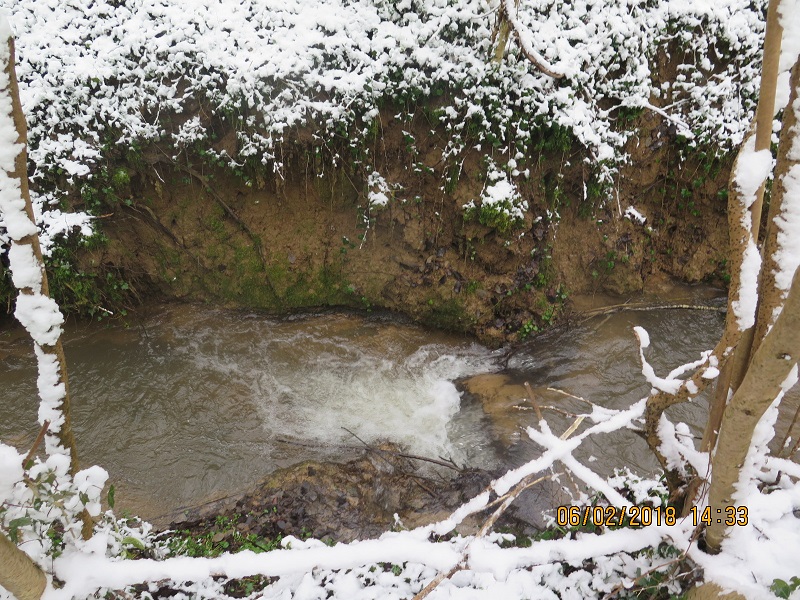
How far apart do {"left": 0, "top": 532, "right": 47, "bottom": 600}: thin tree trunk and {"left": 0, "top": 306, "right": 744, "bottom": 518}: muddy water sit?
2715 mm

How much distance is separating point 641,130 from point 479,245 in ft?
7.23

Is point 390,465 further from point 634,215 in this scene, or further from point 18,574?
point 634,215

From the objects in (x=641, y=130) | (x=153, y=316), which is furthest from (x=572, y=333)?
(x=153, y=316)

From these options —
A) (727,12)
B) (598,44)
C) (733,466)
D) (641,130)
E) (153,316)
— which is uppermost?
(727,12)

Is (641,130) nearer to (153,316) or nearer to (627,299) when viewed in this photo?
(627,299)

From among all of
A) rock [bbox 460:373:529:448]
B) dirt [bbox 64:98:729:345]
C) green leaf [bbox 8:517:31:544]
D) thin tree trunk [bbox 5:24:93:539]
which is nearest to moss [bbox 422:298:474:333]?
dirt [bbox 64:98:729:345]

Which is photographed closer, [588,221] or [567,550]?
[567,550]

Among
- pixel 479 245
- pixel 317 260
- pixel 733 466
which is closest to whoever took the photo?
pixel 733 466

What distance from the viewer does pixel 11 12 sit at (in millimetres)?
5395

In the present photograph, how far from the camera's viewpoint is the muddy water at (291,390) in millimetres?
4406

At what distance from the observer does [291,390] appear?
5.12m
